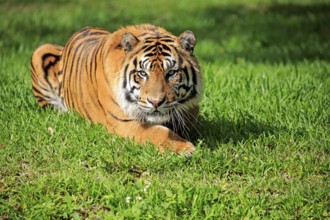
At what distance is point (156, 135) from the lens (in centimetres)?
530

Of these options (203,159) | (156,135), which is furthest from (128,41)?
(203,159)

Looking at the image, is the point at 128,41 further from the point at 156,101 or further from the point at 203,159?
the point at 203,159

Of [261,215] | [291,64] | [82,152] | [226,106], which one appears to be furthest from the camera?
[291,64]

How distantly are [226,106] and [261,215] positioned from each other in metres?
2.00

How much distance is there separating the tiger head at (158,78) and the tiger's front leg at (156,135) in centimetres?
7

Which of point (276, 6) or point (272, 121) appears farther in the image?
point (276, 6)

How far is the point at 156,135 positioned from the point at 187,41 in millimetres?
804

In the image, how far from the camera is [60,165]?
5.14 meters

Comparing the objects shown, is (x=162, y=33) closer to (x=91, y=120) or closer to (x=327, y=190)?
(x=91, y=120)

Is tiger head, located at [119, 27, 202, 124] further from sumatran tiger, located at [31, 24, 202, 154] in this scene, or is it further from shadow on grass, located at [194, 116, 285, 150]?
shadow on grass, located at [194, 116, 285, 150]

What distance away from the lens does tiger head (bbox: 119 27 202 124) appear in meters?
5.08

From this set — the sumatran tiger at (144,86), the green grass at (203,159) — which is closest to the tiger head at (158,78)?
the sumatran tiger at (144,86)

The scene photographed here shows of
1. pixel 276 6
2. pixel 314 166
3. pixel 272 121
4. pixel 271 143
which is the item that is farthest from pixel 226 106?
pixel 276 6

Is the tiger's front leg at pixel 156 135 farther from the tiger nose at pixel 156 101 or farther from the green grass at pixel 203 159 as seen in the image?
the tiger nose at pixel 156 101
